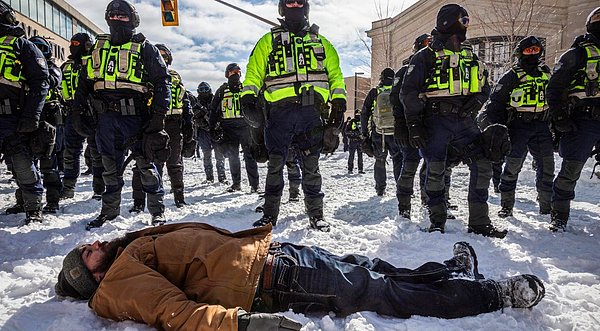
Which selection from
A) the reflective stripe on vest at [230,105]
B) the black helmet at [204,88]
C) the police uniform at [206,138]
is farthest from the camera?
the black helmet at [204,88]

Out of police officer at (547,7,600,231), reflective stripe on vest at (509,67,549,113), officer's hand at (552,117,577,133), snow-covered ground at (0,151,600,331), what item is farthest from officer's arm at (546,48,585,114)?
snow-covered ground at (0,151,600,331)

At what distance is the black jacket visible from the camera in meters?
4.27

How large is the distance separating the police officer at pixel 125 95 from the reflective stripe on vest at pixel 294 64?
1211mm

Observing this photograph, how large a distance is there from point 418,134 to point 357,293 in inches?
87.0

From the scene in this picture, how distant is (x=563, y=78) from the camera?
13.6 feet

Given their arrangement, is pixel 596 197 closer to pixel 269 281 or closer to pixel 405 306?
pixel 405 306

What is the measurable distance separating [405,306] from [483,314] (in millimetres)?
439

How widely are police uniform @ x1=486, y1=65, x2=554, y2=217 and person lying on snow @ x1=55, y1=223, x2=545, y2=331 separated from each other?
10.2 ft

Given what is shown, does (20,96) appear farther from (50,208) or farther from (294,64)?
(294,64)

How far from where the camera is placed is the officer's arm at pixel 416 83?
13.0 ft

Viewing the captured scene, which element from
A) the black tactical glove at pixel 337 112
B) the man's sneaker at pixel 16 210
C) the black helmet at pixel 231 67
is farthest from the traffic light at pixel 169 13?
the black tactical glove at pixel 337 112

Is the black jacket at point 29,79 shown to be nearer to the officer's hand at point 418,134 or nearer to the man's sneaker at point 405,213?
the officer's hand at point 418,134

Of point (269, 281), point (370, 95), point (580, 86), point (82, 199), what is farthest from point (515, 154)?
point (82, 199)

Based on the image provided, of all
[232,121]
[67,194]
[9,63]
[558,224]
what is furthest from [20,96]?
[558,224]
